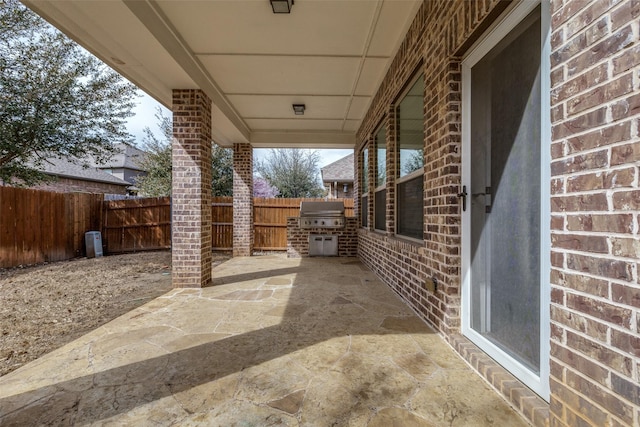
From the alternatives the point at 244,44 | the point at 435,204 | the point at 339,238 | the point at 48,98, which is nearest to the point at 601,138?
the point at 435,204

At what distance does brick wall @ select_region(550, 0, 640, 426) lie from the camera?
3.19ft

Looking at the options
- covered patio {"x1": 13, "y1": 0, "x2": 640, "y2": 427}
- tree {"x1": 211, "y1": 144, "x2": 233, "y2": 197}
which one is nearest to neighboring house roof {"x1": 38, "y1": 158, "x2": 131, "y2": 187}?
tree {"x1": 211, "y1": 144, "x2": 233, "y2": 197}

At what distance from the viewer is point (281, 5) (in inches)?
106

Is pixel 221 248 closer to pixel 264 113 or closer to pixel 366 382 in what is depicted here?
pixel 264 113

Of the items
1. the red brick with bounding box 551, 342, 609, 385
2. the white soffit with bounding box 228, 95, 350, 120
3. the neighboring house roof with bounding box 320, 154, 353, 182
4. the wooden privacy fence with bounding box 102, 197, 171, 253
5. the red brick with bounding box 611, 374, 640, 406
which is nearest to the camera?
the red brick with bounding box 611, 374, 640, 406

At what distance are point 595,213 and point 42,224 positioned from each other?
9.20 meters

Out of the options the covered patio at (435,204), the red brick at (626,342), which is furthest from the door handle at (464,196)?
the red brick at (626,342)

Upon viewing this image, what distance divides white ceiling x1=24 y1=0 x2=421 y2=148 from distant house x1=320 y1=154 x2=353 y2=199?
10971 millimetres

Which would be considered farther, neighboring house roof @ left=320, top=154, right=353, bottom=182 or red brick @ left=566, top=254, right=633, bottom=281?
neighboring house roof @ left=320, top=154, right=353, bottom=182

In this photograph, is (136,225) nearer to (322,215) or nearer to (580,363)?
(322,215)

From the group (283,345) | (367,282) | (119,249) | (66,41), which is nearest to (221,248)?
(119,249)

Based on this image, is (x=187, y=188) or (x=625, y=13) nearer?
(x=625, y=13)

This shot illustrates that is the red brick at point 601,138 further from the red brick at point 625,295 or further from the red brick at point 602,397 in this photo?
the red brick at point 602,397

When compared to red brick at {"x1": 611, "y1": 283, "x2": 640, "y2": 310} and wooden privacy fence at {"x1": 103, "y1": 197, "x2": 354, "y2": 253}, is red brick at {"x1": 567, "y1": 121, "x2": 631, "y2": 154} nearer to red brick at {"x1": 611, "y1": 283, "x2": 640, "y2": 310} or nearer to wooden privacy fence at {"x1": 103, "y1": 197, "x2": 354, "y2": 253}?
red brick at {"x1": 611, "y1": 283, "x2": 640, "y2": 310}
